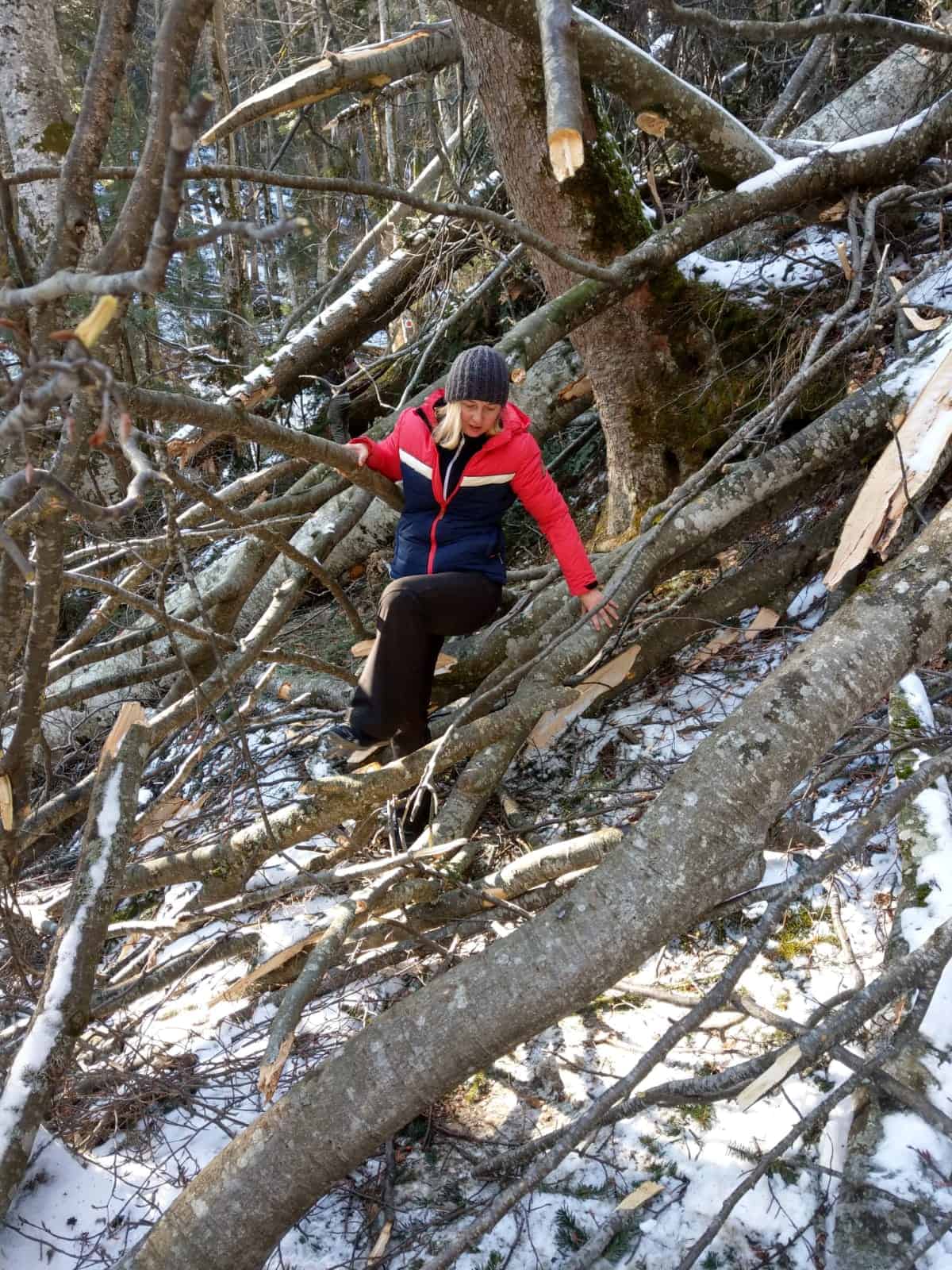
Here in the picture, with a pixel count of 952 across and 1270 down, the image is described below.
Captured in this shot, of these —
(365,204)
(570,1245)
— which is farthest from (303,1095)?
(365,204)

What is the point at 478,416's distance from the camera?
2.86m

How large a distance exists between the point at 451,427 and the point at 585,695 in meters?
1.10

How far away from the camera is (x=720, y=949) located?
2492 mm

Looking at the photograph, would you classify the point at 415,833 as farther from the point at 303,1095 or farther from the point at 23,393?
the point at 23,393

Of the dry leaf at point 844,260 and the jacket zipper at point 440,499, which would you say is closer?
the jacket zipper at point 440,499

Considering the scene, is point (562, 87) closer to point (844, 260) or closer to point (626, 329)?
point (626, 329)

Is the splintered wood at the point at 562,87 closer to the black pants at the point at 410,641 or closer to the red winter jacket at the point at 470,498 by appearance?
the red winter jacket at the point at 470,498

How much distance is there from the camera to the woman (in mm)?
2996

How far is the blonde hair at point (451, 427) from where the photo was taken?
2863 mm

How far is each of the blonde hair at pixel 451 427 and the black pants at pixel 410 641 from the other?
47 cm

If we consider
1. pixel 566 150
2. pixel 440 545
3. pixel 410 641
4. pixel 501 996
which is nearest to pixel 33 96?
pixel 440 545

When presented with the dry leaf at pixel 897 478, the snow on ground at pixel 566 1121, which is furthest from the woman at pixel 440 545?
the dry leaf at pixel 897 478

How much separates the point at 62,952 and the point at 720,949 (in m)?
1.80

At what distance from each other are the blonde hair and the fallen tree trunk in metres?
1.51
